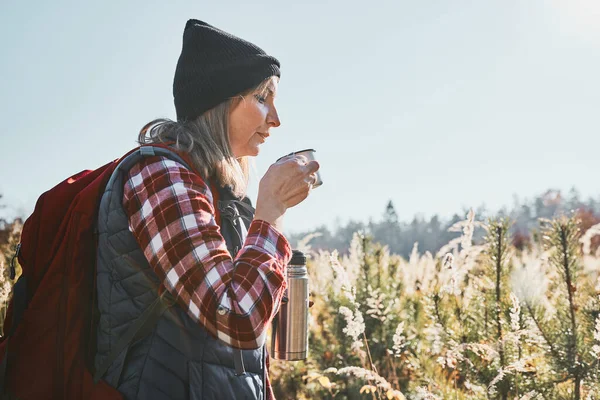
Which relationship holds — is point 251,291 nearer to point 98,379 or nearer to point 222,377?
point 222,377

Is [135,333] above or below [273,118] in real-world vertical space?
below

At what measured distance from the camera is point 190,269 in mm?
1289

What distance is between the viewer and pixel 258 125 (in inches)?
70.6

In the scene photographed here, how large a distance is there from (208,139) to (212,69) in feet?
0.83

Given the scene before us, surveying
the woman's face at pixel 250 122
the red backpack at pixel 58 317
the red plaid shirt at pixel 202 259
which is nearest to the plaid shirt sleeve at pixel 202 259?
the red plaid shirt at pixel 202 259

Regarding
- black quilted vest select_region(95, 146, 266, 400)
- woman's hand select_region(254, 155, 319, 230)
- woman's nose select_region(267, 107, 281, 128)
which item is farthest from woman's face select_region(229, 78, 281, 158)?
black quilted vest select_region(95, 146, 266, 400)

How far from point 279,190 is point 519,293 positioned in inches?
77.1

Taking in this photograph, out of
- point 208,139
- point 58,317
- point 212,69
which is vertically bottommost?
point 58,317

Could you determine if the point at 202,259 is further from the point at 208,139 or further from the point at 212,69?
the point at 212,69

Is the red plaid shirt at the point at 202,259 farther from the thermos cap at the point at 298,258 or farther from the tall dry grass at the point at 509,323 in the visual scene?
the tall dry grass at the point at 509,323

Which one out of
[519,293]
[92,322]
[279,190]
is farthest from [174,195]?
[519,293]

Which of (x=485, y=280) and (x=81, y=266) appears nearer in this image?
(x=81, y=266)

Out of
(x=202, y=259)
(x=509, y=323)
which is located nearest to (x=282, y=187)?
(x=202, y=259)

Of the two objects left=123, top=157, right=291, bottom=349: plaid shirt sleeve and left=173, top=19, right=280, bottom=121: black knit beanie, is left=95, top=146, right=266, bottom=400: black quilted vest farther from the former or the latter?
left=173, top=19, right=280, bottom=121: black knit beanie
